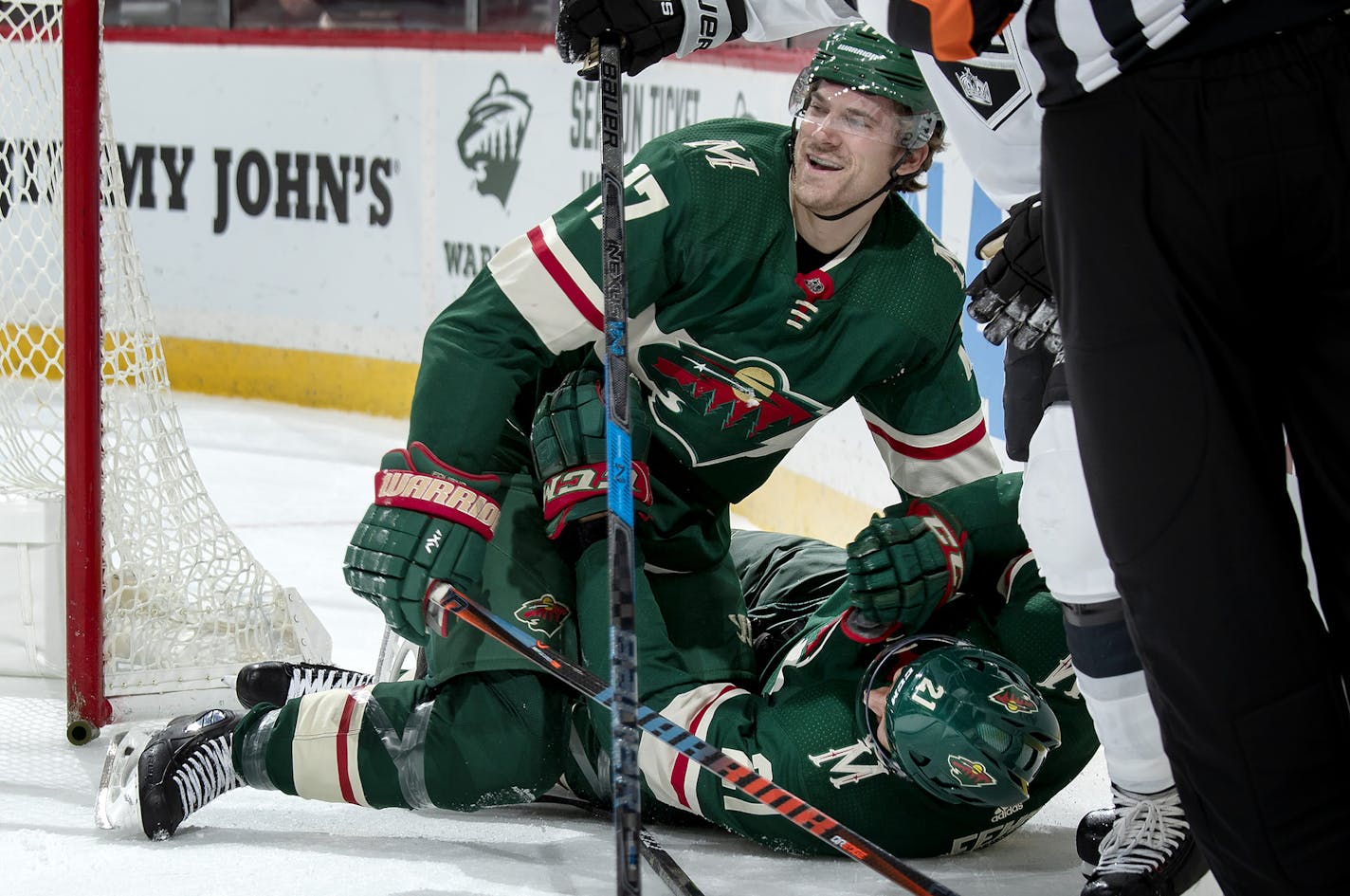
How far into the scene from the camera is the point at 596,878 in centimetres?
183

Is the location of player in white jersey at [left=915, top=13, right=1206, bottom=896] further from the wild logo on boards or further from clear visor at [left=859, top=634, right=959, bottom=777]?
the wild logo on boards

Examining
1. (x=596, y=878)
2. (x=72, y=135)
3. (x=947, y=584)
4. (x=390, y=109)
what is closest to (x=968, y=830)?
(x=947, y=584)

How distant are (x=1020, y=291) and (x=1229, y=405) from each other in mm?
408

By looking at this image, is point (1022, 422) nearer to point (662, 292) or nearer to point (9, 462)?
point (662, 292)

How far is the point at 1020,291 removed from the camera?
5.24 feet

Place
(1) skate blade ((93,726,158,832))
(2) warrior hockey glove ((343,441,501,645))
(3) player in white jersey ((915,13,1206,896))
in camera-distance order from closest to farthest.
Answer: (3) player in white jersey ((915,13,1206,896)), (2) warrior hockey glove ((343,441,501,645)), (1) skate blade ((93,726,158,832))

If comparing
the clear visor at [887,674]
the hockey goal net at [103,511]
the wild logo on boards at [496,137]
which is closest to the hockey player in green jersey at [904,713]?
the clear visor at [887,674]

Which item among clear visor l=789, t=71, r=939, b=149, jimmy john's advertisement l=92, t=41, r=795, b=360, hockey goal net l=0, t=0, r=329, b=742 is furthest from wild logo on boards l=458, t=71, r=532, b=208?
clear visor l=789, t=71, r=939, b=149

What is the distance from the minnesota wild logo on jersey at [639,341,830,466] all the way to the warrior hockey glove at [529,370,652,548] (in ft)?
0.25

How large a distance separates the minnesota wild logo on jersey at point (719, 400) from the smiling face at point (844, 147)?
0.22 m

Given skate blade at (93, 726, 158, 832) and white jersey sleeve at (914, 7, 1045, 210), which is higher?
white jersey sleeve at (914, 7, 1045, 210)

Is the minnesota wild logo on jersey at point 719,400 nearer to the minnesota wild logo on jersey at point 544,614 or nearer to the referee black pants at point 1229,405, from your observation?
the minnesota wild logo on jersey at point 544,614

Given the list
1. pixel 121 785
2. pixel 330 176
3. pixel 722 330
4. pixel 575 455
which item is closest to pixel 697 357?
pixel 722 330

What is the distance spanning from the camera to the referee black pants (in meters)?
1.17
